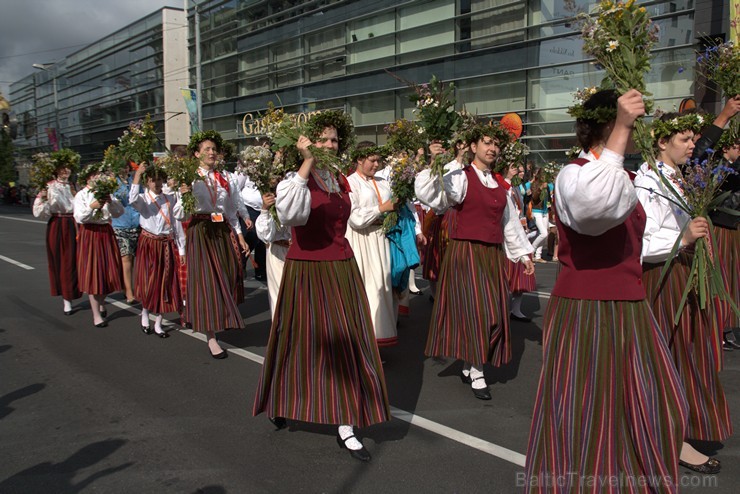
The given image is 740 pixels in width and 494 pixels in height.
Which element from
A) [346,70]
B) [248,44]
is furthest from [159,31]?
[346,70]

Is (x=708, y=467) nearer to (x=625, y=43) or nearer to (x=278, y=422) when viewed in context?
(x=625, y=43)

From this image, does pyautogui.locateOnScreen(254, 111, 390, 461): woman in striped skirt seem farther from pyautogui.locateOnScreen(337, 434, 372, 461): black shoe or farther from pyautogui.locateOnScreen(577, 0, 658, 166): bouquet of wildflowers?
pyautogui.locateOnScreen(577, 0, 658, 166): bouquet of wildflowers

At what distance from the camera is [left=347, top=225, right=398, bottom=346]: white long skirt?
215 inches

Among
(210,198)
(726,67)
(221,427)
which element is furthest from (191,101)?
(726,67)

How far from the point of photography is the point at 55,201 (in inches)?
304

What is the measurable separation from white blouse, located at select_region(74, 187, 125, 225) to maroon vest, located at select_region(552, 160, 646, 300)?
5.89 meters

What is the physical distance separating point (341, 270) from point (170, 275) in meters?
3.81

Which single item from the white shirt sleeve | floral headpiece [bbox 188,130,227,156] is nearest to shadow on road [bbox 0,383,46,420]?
floral headpiece [bbox 188,130,227,156]

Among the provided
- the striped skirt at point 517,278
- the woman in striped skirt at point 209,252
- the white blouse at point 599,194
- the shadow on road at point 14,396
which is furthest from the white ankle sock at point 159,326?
the white blouse at point 599,194

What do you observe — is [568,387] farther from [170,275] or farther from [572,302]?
[170,275]

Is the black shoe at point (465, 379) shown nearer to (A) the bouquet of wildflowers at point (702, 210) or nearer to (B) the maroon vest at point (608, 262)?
(A) the bouquet of wildflowers at point (702, 210)

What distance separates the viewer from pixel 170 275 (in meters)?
6.96

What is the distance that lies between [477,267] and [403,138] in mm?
1428

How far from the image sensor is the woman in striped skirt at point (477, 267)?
15.2 ft
